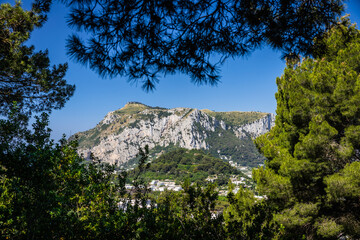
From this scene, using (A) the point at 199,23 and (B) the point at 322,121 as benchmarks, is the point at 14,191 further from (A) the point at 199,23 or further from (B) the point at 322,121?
(B) the point at 322,121

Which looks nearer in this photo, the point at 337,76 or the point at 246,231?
the point at 246,231

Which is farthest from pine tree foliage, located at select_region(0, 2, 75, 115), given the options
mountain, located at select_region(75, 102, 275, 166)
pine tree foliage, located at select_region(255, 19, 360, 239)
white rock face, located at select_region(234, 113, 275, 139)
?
white rock face, located at select_region(234, 113, 275, 139)

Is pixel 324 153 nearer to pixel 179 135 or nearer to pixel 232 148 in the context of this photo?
pixel 179 135

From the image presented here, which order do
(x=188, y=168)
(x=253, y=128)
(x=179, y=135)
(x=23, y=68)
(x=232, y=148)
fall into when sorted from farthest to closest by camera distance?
(x=253, y=128) < (x=232, y=148) < (x=179, y=135) < (x=188, y=168) < (x=23, y=68)

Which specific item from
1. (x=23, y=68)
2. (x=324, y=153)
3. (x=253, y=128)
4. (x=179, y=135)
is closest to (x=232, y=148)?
(x=253, y=128)

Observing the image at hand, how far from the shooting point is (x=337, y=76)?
5383mm

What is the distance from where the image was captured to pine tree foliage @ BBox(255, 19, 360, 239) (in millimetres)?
4852

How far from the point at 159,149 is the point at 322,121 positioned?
467 feet

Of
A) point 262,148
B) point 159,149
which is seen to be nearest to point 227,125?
point 159,149

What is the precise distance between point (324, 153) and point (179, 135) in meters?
140

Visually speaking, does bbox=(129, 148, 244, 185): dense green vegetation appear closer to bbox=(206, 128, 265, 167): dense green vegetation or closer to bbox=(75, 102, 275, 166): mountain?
bbox=(75, 102, 275, 166): mountain

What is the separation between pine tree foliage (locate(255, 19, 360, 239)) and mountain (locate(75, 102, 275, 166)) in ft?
434

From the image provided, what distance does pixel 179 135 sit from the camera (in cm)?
14475

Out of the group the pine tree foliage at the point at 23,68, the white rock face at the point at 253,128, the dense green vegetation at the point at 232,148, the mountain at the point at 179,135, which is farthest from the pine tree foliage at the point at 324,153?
the white rock face at the point at 253,128
